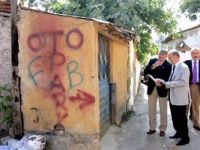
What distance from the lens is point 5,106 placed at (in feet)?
20.2

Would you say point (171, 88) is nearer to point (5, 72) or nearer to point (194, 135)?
point (194, 135)

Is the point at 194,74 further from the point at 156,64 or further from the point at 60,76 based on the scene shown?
the point at 60,76

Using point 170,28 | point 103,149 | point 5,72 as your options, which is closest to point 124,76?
point 103,149

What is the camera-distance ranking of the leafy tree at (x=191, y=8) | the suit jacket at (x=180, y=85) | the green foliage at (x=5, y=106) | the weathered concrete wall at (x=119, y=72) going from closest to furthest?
Answer: the green foliage at (x=5, y=106)
the suit jacket at (x=180, y=85)
the weathered concrete wall at (x=119, y=72)
the leafy tree at (x=191, y=8)

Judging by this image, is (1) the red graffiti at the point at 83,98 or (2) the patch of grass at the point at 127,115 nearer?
(1) the red graffiti at the point at 83,98

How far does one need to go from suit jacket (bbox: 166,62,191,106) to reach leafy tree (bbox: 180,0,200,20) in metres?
14.6

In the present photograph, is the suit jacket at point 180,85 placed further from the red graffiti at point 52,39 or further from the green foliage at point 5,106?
the green foliage at point 5,106

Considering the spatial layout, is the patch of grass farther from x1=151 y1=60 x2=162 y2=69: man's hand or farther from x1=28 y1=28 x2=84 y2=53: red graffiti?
x1=28 y1=28 x2=84 y2=53: red graffiti

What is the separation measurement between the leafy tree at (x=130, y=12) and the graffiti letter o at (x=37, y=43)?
8272 mm

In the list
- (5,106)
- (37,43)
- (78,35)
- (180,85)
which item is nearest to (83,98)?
(78,35)

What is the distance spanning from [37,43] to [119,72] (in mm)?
3859

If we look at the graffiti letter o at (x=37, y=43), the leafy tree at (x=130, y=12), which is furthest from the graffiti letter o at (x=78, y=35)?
the leafy tree at (x=130, y=12)

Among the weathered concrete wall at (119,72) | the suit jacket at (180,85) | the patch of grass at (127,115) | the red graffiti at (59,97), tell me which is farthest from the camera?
the patch of grass at (127,115)

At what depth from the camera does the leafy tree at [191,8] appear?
20.7 metres
